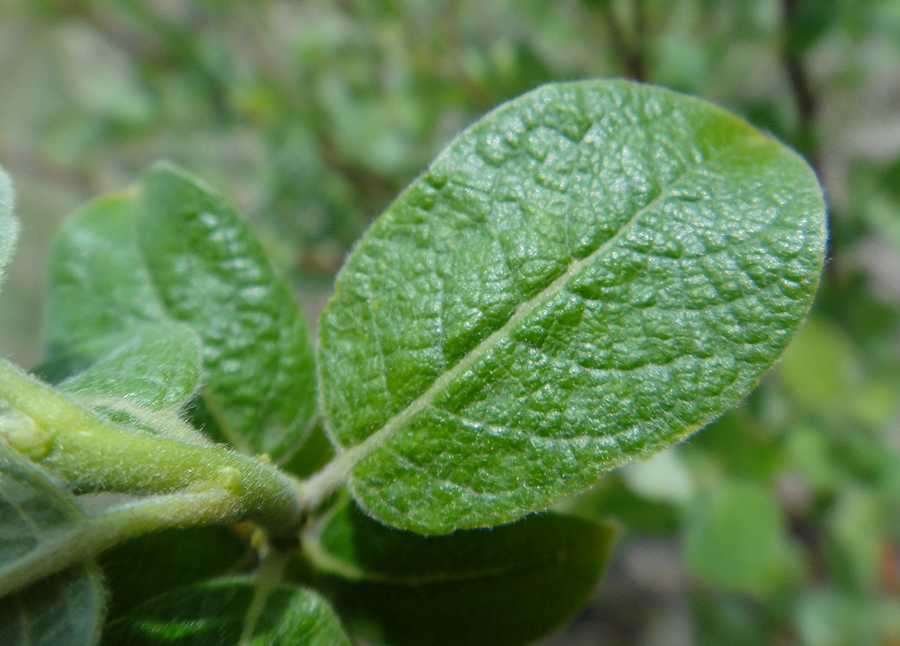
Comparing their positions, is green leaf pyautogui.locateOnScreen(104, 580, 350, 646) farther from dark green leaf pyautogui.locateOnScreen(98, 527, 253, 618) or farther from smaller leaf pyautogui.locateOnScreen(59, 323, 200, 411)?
smaller leaf pyautogui.locateOnScreen(59, 323, 200, 411)

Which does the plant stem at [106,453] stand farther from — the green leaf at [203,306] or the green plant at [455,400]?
the green leaf at [203,306]

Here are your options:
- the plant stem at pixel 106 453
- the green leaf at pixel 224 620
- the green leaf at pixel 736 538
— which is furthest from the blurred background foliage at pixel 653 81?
the plant stem at pixel 106 453

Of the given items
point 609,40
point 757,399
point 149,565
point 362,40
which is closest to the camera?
point 149,565

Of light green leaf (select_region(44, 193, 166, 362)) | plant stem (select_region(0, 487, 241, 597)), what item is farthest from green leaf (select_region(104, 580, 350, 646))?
light green leaf (select_region(44, 193, 166, 362))

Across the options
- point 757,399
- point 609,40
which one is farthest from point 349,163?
point 757,399

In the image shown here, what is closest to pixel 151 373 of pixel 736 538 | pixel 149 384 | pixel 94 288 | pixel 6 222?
pixel 149 384

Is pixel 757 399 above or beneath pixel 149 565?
beneath

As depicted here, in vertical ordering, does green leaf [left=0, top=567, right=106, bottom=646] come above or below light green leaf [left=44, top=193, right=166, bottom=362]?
below

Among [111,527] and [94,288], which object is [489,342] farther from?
[94,288]

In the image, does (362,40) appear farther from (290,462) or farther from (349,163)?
(290,462)
